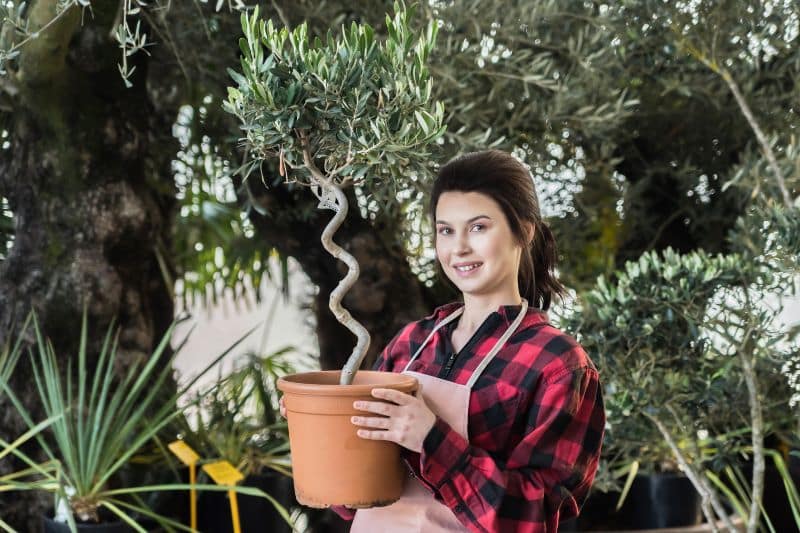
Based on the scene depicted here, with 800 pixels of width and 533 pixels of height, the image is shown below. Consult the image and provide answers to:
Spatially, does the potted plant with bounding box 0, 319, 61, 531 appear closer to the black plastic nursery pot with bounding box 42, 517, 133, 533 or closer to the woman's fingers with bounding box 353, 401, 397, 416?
the black plastic nursery pot with bounding box 42, 517, 133, 533

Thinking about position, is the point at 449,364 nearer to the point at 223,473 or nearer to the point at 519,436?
the point at 519,436

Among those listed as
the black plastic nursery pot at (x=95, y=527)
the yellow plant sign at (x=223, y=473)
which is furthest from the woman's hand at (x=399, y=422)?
the black plastic nursery pot at (x=95, y=527)

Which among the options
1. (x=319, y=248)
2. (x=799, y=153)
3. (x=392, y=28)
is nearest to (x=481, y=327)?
(x=392, y=28)

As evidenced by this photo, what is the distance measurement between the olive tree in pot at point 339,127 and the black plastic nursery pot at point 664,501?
224 centimetres

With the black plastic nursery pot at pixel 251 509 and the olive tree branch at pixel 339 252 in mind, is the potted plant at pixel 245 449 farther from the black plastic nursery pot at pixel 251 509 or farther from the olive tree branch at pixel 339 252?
the olive tree branch at pixel 339 252

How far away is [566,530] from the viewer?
3.22 m

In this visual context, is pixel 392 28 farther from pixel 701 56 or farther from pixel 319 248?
pixel 319 248

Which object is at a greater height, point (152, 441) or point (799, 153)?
point (799, 153)

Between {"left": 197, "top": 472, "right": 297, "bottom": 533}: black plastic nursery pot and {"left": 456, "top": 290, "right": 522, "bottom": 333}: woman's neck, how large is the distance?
1711mm

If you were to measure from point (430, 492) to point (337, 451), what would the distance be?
0.68 ft

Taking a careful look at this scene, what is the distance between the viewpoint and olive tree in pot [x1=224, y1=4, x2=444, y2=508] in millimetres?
1231

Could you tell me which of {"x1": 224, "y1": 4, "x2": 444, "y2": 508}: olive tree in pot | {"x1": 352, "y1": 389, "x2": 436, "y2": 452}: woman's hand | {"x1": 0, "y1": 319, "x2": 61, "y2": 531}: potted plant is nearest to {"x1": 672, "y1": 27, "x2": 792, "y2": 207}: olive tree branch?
{"x1": 224, "y1": 4, "x2": 444, "y2": 508}: olive tree in pot

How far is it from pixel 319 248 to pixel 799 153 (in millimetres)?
1672

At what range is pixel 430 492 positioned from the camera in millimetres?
1392
